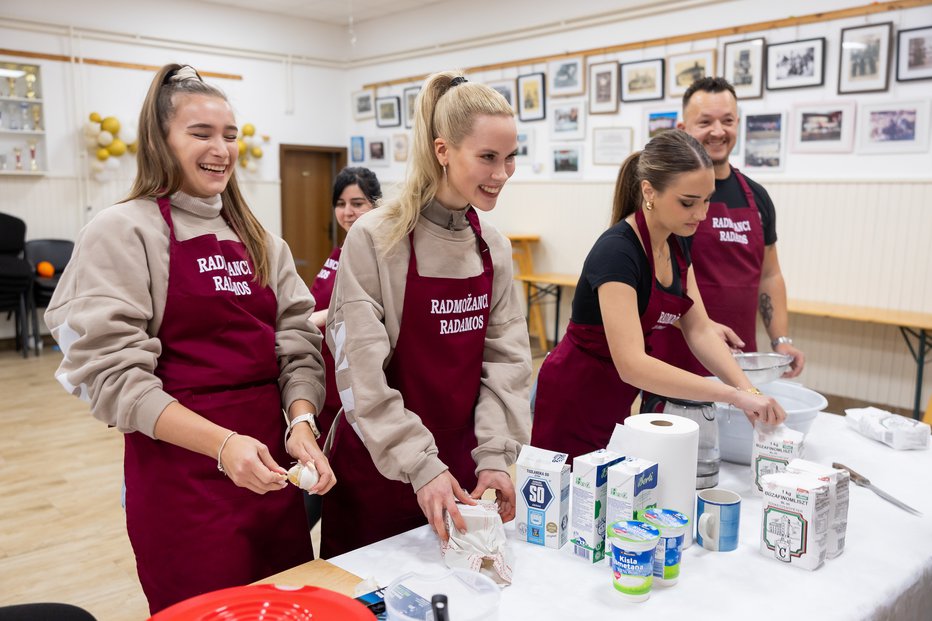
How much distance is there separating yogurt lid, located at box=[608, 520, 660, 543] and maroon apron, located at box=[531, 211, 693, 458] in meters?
0.71

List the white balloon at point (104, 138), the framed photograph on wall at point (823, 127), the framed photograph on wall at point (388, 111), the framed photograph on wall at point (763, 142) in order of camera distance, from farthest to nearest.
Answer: the framed photograph on wall at point (388, 111)
the white balloon at point (104, 138)
the framed photograph on wall at point (763, 142)
the framed photograph on wall at point (823, 127)

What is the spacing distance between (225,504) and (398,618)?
2.05ft

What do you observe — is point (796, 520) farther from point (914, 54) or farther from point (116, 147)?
point (116, 147)

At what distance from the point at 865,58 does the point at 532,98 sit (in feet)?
10.5

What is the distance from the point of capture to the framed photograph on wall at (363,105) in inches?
377

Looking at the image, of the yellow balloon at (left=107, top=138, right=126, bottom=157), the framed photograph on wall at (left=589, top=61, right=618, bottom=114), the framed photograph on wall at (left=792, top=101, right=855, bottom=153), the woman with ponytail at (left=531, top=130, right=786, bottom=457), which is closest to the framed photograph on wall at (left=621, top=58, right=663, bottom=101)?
the framed photograph on wall at (left=589, top=61, right=618, bottom=114)

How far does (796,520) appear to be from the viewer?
132 cm

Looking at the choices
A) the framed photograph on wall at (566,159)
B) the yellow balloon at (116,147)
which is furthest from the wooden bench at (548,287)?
the yellow balloon at (116,147)

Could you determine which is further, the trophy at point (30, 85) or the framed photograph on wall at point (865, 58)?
the trophy at point (30, 85)

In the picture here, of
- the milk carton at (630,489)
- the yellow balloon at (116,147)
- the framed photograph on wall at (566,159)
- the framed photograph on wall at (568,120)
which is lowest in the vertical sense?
the milk carton at (630,489)

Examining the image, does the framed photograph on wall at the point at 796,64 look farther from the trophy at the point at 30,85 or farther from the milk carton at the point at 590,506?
the trophy at the point at 30,85

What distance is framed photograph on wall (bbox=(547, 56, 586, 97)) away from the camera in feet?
23.4

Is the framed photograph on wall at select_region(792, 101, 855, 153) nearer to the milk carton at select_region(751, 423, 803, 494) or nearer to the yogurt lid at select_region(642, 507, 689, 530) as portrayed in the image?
the milk carton at select_region(751, 423, 803, 494)

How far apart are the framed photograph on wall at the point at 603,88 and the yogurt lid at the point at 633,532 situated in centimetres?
614
